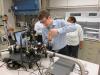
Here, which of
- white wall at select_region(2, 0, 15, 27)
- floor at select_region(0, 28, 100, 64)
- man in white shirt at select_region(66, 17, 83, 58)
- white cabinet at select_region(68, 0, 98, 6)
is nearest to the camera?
man in white shirt at select_region(66, 17, 83, 58)

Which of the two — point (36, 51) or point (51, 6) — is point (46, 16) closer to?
point (36, 51)

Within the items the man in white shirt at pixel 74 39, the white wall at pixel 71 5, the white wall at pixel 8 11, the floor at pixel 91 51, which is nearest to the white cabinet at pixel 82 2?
the white wall at pixel 71 5

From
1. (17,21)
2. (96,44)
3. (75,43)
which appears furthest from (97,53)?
(17,21)

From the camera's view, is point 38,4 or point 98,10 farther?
point 38,4

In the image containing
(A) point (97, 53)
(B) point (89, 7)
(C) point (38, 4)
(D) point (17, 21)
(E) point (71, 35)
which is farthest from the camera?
(D) point (17, 21)

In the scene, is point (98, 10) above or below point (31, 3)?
below

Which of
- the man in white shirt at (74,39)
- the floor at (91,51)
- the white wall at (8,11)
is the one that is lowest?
the floor at (91,51)

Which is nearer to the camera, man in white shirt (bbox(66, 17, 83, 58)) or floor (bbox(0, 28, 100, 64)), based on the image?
man in white shirt (bbox(66, 17, 83, 58))

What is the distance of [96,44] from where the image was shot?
334cm

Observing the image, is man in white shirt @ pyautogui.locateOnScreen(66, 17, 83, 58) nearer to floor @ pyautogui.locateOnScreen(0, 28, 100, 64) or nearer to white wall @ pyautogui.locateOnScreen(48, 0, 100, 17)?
floor @ pyautogui.locateOnScreen(0, 28, 100, 64)

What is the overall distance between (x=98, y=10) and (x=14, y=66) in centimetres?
281

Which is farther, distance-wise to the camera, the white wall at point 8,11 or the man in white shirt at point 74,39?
the white wall at point 8,11

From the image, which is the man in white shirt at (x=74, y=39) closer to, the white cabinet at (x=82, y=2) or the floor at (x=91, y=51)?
the floor at (x=91, y=51)

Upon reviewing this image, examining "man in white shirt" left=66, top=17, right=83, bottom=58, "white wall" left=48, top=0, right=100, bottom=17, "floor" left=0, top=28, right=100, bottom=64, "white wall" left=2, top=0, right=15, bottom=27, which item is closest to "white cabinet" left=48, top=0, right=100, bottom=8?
"white wall" left=48, top=0, right=100, bottom=17
